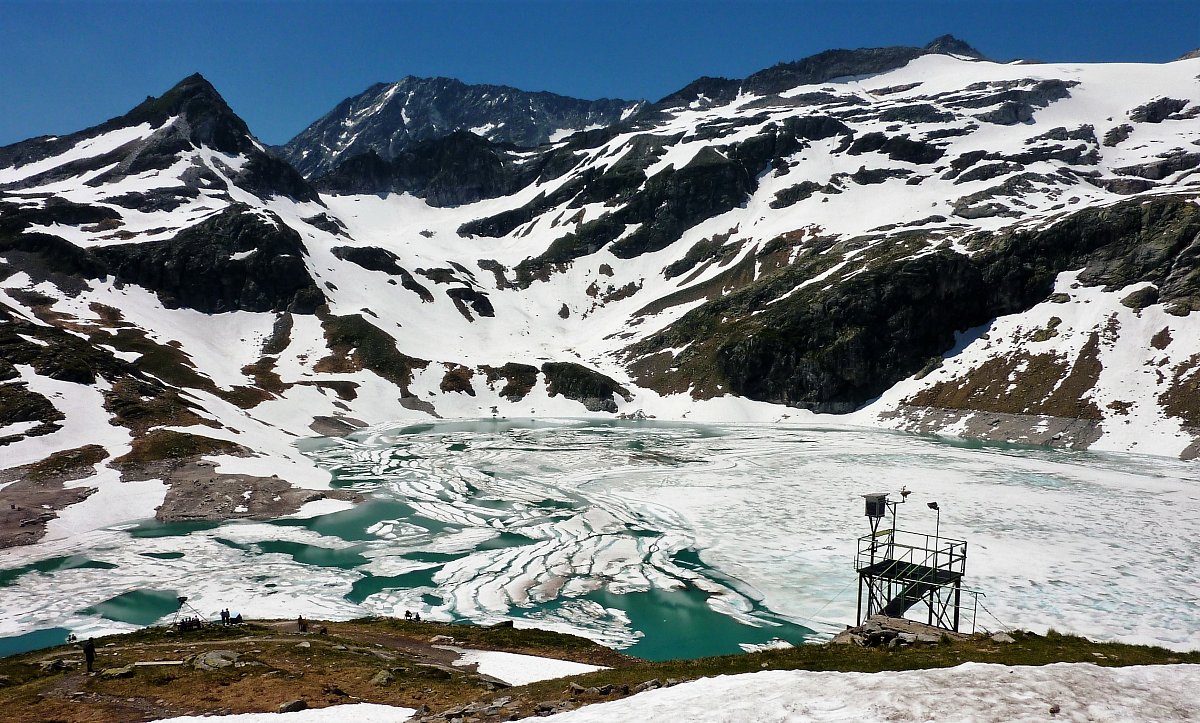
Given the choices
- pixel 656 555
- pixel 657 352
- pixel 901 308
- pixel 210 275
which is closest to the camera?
pixel 656 555

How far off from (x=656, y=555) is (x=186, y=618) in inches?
1209

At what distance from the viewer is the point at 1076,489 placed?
221ft

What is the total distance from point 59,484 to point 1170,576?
306 feet

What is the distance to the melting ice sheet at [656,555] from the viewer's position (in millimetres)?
37125

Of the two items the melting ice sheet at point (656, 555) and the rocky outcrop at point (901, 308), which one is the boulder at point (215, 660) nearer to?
the melting ice sheet at point (656, 555)

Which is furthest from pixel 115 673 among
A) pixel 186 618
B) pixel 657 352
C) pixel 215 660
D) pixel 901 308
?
pixel 657 352

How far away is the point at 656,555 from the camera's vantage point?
160 ft

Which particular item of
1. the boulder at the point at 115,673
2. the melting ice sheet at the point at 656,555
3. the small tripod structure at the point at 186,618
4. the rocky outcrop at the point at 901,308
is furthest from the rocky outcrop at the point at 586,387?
the boulder at the point at 115,673

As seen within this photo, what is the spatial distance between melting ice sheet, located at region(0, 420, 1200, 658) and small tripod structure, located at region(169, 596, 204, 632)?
133cm

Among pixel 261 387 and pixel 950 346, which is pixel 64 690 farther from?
pixel 950 346

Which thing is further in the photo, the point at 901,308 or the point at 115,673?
the point at 901,308

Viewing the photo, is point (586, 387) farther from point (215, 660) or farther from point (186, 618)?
point (215, 660)

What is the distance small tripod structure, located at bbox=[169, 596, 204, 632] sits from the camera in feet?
107

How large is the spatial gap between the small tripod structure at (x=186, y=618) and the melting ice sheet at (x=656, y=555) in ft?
4.37
